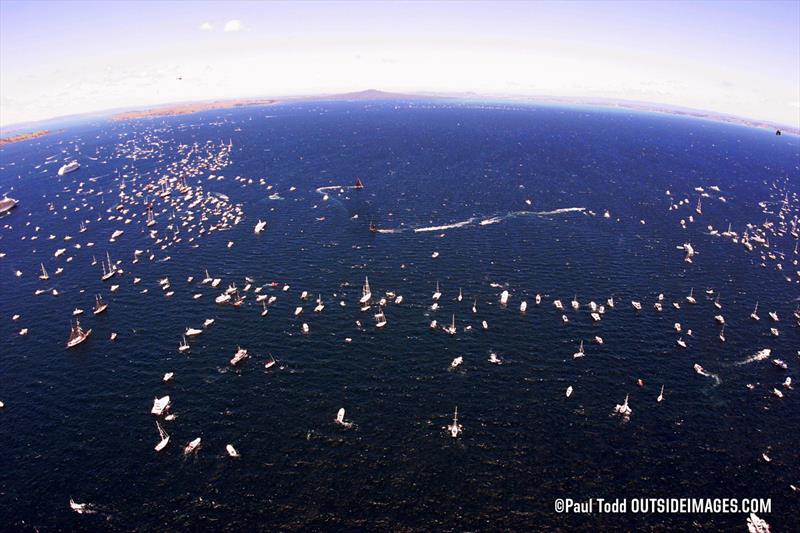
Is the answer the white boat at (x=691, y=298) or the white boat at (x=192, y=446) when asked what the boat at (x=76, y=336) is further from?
the white boat at (x=691, y=298)

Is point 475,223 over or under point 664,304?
over

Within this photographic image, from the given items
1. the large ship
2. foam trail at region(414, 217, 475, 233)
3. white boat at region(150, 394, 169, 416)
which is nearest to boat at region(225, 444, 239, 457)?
white boat at region(150, 394, 169, 416)

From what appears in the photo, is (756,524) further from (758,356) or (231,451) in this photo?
(231,451)

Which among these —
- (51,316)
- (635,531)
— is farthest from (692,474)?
(51,316)

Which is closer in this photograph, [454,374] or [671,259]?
[454,374]

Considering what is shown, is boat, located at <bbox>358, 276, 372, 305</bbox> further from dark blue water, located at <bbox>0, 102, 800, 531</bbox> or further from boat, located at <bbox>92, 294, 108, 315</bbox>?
boat, located at <bbox>92, 294, 108, 315</bbox>

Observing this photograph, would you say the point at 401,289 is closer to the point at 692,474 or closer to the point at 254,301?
the point at 254,301
